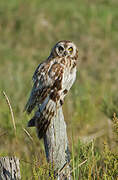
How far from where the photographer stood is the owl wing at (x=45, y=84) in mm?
2768

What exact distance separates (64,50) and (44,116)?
Answer: 2.12 ft

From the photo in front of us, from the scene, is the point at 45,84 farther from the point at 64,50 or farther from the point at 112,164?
the point at 112,164

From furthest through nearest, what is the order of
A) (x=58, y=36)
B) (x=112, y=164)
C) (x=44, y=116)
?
(x=58, y=36), (x=44, y=116), (x=112, y=164)

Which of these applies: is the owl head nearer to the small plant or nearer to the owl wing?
the owl wing

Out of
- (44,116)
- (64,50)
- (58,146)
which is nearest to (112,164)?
(58,146)

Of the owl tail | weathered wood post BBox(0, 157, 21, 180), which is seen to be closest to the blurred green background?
the owl tail

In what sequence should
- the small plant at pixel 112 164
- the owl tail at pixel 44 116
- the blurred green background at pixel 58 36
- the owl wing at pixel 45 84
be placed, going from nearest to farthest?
the small plant at pixel 112 164 < the owl tail at pixel 44 116 < the owl wing at pixel 45 84 < the blurred green background at pixel 58 36

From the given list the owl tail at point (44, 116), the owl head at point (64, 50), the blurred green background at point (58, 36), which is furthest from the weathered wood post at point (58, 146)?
the blurred green background at point (58, 36)

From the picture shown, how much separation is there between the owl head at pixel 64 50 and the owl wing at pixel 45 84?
128 mm

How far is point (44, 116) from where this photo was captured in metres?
2.63

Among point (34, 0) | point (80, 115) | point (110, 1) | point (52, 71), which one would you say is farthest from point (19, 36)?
point (52, 71)

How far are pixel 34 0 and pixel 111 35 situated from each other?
254 cm

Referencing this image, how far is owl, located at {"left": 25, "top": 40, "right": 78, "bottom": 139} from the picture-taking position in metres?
2.64

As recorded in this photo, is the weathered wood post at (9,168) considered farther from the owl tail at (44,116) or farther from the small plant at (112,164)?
the small plant at (112,164)
